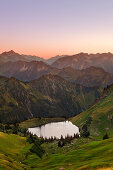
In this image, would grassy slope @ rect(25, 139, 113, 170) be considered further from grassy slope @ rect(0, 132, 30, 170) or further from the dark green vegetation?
grassy slope @ rect(0, 132, 30, 170)

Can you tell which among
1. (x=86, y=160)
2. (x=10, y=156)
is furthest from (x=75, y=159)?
(x=10, y=156)

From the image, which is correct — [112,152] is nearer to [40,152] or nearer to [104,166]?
[104,166]

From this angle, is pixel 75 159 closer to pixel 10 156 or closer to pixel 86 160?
pixel 86 160

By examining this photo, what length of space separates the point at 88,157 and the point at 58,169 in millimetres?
17070

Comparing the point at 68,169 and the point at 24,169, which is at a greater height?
the point at 68,169

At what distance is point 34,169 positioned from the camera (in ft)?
→ 306

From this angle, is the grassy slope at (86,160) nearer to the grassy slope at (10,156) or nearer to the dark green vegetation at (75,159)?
the dark green vegetation at (75,159)

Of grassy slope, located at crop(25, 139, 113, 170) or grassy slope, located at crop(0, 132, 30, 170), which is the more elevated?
grassy slope, located at crop(25, 139, 113, 170)

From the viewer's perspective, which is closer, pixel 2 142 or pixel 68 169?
pixel 68 169

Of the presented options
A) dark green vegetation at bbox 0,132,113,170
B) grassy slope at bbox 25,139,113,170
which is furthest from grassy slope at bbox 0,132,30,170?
grassy slope at bbox 25,139,113,170

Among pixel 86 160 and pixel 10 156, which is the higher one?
pixel 86 160

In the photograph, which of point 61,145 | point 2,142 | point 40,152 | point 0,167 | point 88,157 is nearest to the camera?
point 0,167

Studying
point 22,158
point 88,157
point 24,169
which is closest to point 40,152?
point 22,158

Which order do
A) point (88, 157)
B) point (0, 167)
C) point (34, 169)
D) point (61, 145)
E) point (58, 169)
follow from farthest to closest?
point (61, 145)
point (34, 169)
point (88, 157)
point (58, 169)
point (0, 167)
